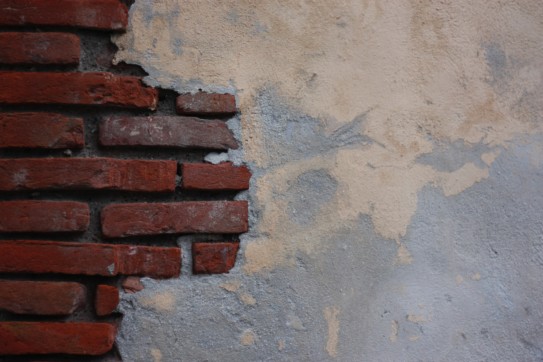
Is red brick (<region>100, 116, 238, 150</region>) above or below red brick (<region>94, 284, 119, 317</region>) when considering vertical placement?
above

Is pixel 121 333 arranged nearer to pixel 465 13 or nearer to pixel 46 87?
pixel 46 87

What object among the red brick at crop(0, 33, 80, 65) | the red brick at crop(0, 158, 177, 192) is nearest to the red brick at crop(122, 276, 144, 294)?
the red brick at crop(0, 158, 177, 192)

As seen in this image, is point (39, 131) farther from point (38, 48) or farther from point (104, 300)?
point (104, 300)

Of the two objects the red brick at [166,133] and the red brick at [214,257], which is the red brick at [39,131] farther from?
the red brick at [214,257]

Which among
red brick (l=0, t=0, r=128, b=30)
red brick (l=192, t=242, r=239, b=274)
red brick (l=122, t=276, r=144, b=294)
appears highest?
red brick (l=0, t=0, r=128, b=30)

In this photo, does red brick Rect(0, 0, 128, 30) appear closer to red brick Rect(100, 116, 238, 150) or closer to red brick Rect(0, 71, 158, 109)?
red brick Rect(0, 71, 158, 109)

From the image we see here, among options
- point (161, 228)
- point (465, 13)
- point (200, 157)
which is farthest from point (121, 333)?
point (465, 13)

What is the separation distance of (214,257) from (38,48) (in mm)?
662

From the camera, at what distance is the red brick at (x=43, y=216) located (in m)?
1.37

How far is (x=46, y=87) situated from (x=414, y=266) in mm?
1029

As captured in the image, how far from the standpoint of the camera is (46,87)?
140 centimetres

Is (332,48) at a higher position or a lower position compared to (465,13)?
lower

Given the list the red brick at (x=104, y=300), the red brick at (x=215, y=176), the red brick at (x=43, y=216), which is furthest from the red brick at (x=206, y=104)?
the red brick at (x=104, y=300)

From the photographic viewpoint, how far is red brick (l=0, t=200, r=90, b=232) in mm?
1365
